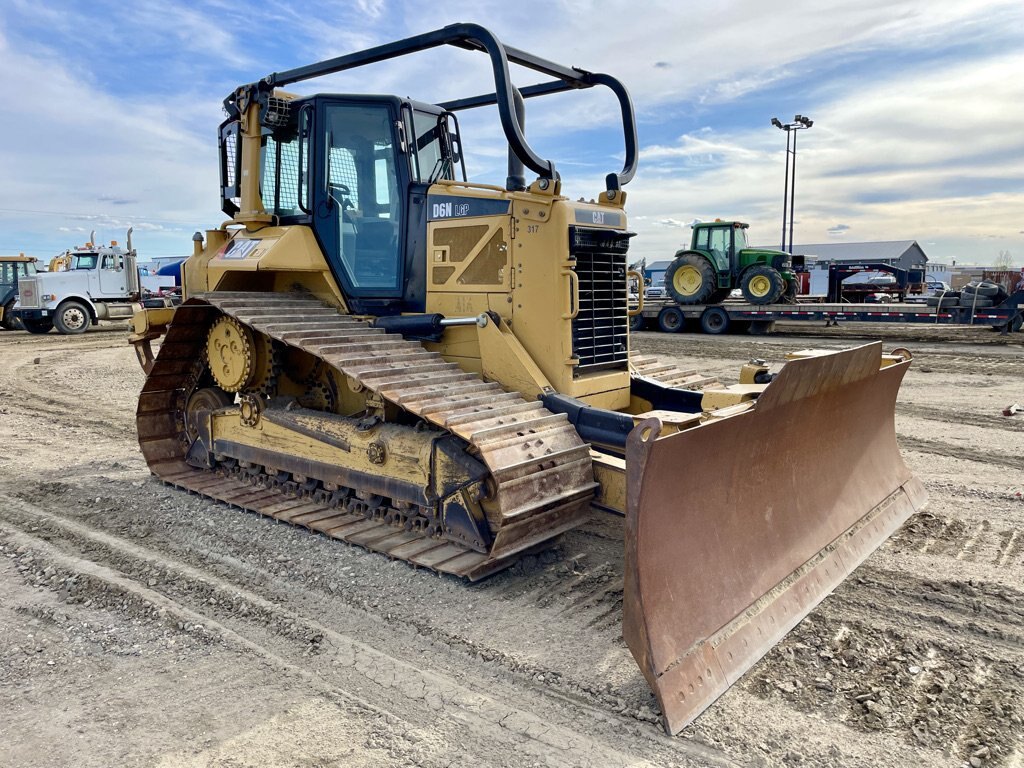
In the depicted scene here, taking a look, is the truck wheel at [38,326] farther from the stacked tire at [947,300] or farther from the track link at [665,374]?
the stacked tire at [947,300]

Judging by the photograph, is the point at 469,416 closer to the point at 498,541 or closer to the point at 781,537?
the point at 498,541

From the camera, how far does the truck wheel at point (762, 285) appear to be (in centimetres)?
2036

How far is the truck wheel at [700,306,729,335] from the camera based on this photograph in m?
20.5

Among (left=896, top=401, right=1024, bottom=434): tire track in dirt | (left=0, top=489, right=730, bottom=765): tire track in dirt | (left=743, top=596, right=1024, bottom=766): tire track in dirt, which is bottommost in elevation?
(left=0, top=489, right=730, bottom=765): tire track in dirt

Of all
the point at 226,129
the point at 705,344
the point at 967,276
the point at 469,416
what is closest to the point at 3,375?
the point at 226,129

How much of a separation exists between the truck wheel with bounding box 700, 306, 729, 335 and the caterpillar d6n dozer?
1458 cm

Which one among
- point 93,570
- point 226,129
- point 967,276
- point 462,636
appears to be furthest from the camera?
point 967,276

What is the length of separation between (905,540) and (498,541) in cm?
281

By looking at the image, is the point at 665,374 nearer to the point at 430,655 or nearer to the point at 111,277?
the point at 430,655

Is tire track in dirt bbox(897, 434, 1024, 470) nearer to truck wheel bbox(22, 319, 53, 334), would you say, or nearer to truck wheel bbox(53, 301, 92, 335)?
truck wheel bbox(53, 301, 92, 335)

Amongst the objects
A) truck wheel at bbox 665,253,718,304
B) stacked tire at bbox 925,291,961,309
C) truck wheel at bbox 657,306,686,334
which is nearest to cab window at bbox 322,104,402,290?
truck wheel at bbox 665,253,718,304

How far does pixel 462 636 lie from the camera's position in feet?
12.8

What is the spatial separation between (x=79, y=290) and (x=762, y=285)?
766 inches

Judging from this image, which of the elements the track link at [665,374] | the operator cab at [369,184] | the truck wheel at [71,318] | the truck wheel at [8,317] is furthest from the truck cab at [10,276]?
the track link at [665,374]
